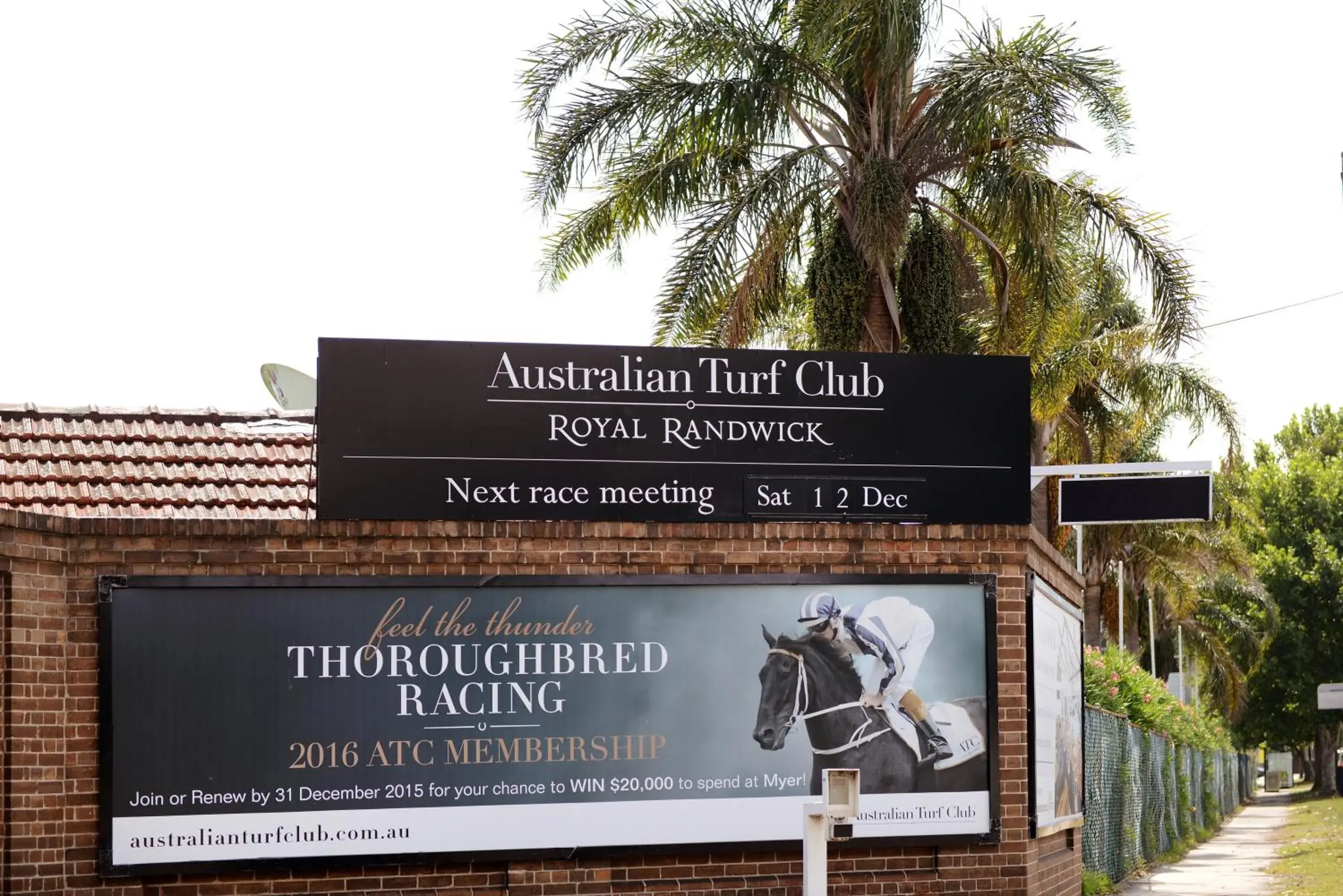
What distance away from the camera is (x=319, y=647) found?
409 inches

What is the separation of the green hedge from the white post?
23.6 feet

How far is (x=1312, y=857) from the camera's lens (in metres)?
22.7

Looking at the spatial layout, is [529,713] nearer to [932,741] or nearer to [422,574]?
[422,574]

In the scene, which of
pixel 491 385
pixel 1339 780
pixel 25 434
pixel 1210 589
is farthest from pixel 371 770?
pixel 1339 780

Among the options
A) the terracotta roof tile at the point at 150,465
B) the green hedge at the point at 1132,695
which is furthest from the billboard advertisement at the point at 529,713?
the green hedge at the point at 1132,695

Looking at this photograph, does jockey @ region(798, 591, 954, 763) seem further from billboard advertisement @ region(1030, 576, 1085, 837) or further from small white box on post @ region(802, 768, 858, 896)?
small white box on post @ region(802, 768, 858, 896)

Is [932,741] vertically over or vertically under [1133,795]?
over

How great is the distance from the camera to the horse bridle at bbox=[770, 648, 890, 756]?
35.6 feet

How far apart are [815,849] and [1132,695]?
52.4 feet

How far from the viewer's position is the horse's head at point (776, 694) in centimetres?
1080

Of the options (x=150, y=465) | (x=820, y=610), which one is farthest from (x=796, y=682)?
(x=150, y=465)

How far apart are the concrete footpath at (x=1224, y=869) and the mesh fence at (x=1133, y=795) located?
0.39 m

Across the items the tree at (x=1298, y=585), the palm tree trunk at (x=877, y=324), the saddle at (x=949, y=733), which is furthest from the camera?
the tree at (x=1298, y=585)

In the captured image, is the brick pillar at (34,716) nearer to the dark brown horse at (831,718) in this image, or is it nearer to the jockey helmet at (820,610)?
the dark brown horse at (831,718)
